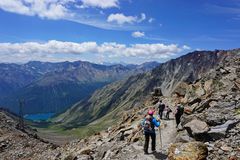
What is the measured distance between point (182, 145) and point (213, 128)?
424 centimetres

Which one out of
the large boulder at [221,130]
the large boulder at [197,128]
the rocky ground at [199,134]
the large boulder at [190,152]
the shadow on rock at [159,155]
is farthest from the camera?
the shadow on rock at [159,155]

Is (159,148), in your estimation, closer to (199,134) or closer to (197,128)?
(197,128)

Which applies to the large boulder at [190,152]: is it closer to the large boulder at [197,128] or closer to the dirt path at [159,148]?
the large boulder at [197,128]

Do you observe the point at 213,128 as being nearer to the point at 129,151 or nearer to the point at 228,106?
the point at 228,106

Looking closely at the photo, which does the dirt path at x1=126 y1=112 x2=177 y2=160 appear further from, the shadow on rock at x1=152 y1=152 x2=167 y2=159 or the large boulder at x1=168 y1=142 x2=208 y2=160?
the large boulder at x1=168 y1=142 x2=208 y2=160

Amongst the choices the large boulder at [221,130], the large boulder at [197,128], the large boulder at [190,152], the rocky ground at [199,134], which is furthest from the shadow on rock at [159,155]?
the large boulder at [190,152]

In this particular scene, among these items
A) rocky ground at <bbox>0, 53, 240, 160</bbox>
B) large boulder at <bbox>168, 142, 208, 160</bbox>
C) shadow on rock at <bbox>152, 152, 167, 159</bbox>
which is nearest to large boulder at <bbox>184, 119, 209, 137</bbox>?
rocky ground at <bbox>0, 53, 240, 160</bbox>

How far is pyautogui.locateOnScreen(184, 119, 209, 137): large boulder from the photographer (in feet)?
81.4

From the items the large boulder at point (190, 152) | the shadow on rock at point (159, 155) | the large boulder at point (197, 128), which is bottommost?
the shadow on rock at point (159, 155)

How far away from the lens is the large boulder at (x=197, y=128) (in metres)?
24.8

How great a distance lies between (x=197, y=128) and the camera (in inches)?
996

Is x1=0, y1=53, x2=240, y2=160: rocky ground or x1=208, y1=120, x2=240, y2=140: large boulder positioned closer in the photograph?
x1=0, y1=53, x2=240, y2=160: rocky ground

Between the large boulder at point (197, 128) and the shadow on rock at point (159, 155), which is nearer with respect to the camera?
the large boulder at point (197, 128)

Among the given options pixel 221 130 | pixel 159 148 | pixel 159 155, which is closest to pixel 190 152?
pixel 221 130
